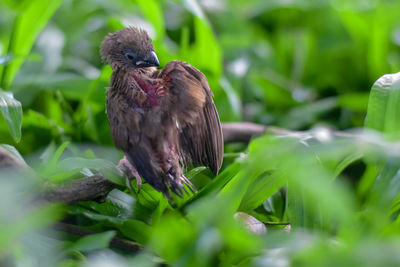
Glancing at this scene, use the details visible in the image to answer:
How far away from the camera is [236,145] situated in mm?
1178

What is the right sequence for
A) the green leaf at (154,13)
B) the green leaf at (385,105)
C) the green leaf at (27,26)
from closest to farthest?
the green leaf at (385,105) < the green leaf at (27,26) < the green leaf at (154,13)

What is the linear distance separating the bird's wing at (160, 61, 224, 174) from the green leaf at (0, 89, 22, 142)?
0.89 feet

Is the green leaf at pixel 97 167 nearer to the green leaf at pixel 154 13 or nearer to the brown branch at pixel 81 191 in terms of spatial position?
the brown branch at pixel 81 191

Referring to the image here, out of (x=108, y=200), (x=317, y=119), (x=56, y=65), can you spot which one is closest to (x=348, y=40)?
(x=317, y=119)

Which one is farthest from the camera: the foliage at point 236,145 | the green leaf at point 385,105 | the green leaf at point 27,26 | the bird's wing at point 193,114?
the green leaf at point 27,26

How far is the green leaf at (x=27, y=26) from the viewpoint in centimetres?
114

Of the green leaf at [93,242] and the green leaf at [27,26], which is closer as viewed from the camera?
the green leaf at [93,242]

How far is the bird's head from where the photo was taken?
723 mm

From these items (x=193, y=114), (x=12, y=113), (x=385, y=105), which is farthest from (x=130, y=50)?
(x=385, y=105)

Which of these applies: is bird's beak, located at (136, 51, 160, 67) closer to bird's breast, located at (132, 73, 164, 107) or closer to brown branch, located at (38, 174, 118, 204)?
bird's breast, located at (132, 73, 164, 107)

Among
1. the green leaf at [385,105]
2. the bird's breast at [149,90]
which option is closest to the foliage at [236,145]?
the green leaf at [385,105]

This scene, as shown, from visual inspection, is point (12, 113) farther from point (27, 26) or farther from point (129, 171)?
point (27, 26)

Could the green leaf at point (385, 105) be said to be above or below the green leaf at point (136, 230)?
above

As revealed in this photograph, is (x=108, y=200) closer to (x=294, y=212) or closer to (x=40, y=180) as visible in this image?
(x=40, y=180)
